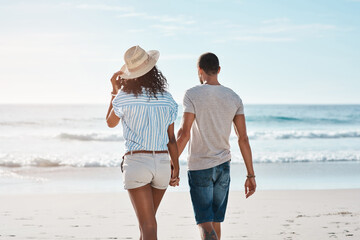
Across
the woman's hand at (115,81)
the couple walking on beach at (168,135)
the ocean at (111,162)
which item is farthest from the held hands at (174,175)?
the ocean at (111,162)

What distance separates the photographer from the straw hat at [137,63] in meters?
3.27

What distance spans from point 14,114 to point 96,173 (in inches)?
1150

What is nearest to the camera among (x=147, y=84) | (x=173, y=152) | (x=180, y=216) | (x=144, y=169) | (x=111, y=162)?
(x=144, y=169)

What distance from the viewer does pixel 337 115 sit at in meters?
40.5

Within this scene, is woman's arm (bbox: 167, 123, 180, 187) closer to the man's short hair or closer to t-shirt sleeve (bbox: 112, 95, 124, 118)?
t-shirt sleeve (bbox: 112, 95, 124, 118)

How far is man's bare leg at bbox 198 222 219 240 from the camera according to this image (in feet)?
11.7

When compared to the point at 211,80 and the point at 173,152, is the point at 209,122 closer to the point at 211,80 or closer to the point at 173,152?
the point at 211,80

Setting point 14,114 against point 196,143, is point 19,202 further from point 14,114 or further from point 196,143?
point 14,114

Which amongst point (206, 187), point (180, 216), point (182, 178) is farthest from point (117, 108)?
point (182, 178)

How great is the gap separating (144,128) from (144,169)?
0.27m

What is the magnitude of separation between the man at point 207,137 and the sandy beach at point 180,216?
2.14m

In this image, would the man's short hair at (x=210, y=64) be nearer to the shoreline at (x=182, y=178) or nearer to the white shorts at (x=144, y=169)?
the white shorts at (x=144, y=169)

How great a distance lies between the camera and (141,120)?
3.21m

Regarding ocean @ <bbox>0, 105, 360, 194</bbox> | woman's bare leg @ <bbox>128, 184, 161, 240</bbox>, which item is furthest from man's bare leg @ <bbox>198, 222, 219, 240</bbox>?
ocean @ <bbox>0, 105, 360, 194</bbox>
